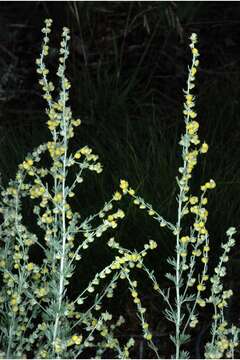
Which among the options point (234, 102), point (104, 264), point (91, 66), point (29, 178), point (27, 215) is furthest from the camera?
point (91, 66)

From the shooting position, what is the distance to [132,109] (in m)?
4.41

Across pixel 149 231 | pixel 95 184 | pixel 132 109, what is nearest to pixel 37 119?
pixel 132 109

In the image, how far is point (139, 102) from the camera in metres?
4.32

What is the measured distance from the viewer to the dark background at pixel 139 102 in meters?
3.12

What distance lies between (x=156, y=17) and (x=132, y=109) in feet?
2.74

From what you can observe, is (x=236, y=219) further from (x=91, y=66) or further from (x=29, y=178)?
(x=91, y=66)

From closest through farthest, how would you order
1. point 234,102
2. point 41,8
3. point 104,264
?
point 104,264, point 234,102, point 41,8

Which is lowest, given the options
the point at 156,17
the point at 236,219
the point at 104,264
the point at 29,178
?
the point at 104,264

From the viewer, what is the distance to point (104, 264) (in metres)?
3.02

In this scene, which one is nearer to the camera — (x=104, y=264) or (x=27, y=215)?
(x=104, y=264)

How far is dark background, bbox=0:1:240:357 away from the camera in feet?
10.2

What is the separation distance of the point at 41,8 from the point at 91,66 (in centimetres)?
71

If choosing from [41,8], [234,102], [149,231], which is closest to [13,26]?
[41,8]

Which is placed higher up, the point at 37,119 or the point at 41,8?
the point at 41,8
